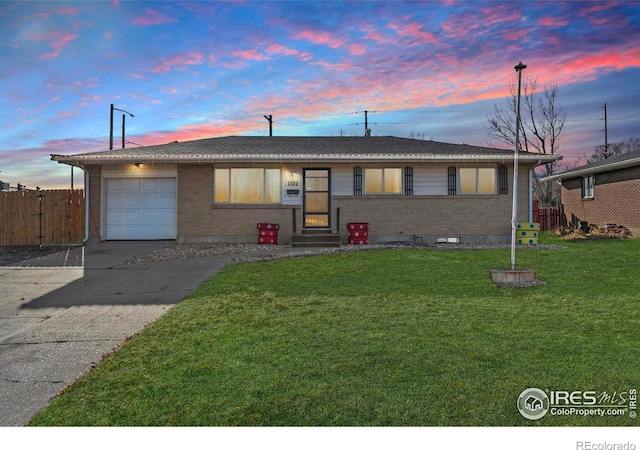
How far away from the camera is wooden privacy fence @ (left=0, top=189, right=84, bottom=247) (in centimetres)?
1623

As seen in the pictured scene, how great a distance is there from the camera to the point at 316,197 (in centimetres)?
1620

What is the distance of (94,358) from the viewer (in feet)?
15.2

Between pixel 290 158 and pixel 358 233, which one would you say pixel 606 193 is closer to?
pixel 358 233

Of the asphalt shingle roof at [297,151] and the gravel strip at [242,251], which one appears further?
the asphalt shingle roof at [297,151]

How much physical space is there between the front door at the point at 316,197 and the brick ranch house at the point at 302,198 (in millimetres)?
35

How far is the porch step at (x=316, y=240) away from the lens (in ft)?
48.8

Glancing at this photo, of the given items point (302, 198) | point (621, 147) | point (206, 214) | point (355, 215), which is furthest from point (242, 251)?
point (621, 147)

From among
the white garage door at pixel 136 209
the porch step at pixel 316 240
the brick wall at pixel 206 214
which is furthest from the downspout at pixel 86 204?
the porch step at pixel 316 240

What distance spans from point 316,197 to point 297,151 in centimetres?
184

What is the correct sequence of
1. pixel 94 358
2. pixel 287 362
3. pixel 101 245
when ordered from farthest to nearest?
pixel 101 245 → pixel 94 358 → pixel 287 362

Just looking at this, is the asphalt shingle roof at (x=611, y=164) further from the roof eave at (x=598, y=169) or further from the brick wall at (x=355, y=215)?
the brick wall at (x=355, y=215)

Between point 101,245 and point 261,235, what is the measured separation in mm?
5295

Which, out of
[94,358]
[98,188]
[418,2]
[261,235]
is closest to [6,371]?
[94,358]
